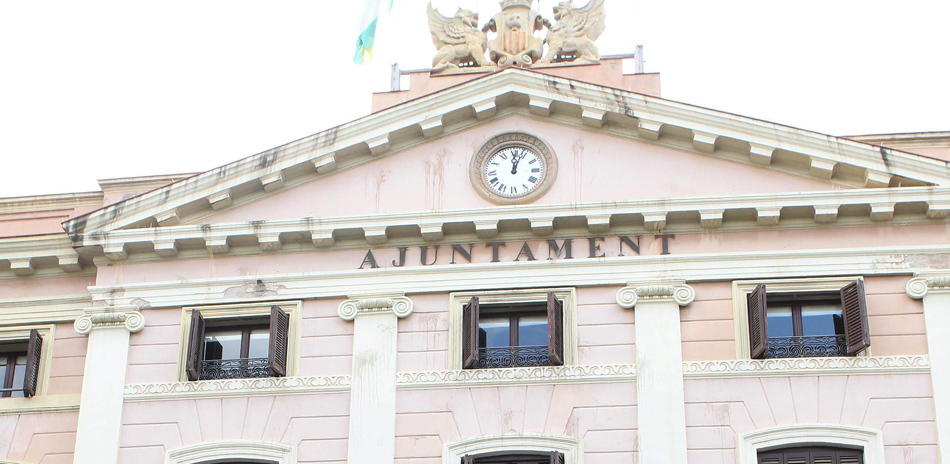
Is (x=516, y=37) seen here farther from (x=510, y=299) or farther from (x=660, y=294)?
(x=660, y=294)

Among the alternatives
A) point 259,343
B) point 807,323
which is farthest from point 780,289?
point 259,343

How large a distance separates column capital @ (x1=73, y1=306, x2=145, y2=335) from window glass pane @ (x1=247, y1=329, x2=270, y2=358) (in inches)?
80.8

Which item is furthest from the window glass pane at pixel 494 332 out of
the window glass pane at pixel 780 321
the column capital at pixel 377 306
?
the window glass pane at pixel 780 321

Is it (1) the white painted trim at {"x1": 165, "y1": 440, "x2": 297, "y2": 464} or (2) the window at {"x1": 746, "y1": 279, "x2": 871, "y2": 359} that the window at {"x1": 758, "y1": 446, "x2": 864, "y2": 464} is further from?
(1) the white painted trim at {"x1": 165, "y1": 440, "x2": 297, "y2": 464}

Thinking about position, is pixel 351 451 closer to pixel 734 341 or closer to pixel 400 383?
pixel 400 383

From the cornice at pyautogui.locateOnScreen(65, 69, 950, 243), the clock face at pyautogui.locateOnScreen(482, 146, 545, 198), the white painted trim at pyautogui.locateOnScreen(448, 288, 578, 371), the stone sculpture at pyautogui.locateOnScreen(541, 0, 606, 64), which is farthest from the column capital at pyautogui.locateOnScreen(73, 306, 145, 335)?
the stone sculpture at pyautogui.locateOnScreen(541, 0, 606, 64)

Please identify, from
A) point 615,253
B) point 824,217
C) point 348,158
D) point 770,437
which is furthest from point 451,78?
point 770,437

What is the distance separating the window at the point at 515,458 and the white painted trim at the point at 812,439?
300 cm

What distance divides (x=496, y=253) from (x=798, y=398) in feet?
18.9

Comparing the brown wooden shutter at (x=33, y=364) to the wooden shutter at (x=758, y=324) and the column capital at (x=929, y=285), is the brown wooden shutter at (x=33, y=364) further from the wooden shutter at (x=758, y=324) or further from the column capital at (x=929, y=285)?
the column capital at (x=929, y=285)

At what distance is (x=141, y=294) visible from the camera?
26.6m

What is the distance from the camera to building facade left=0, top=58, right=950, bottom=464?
24094 millimetres

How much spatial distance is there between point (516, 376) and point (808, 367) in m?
4.82

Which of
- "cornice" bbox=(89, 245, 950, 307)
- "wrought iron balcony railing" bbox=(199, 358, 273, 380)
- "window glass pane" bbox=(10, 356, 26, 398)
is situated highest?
"cornice" bbox=(89, 245, 950, 307)
